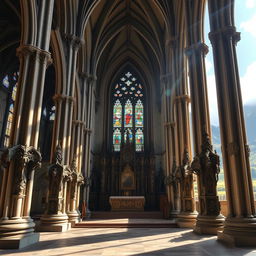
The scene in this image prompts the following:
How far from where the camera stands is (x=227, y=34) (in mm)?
8164

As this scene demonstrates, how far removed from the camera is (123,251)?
547 cm

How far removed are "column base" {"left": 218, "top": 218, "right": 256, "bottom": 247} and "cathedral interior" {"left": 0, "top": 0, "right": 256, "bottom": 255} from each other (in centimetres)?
3

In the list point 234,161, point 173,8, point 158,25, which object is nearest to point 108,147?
point 158,25

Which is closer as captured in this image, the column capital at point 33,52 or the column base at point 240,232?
the column base at point 240,232

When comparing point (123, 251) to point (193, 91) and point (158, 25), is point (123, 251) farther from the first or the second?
point (158, 25)

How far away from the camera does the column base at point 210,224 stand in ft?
25.9

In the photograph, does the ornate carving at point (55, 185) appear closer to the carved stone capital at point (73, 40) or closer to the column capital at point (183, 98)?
the carved stone capital at point (73, 40)

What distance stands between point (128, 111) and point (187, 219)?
15.8 m

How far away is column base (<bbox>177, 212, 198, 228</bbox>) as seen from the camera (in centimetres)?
1092

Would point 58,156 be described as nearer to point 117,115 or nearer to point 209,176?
point 209,176

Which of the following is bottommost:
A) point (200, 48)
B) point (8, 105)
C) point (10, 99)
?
point (200, 48)

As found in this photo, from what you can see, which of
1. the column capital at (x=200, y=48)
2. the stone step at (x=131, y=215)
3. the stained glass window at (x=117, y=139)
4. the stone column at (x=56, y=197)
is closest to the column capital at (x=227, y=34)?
the column capital at (x=200, y=48)

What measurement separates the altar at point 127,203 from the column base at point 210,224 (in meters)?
10.1

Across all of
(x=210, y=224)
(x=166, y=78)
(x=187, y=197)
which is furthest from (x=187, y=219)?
(x=166, y=78)
